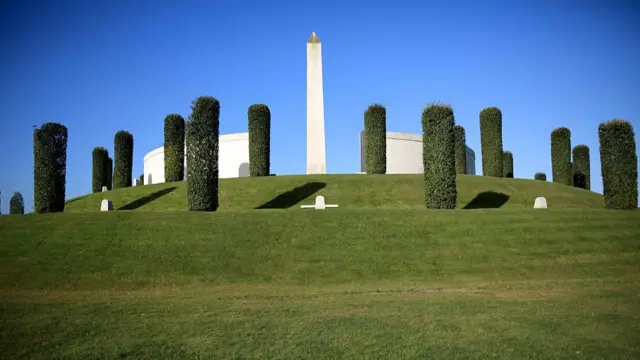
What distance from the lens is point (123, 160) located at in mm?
42344

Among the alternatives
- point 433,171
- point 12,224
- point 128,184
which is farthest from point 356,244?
point 128,184

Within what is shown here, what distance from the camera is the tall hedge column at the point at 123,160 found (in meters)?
42.0

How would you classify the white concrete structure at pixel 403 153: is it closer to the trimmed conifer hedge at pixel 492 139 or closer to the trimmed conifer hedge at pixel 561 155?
the trimmed conifer hedge at pixel 492 139

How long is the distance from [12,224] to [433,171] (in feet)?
68.3

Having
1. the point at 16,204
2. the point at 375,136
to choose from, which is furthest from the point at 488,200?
the point at 16,204

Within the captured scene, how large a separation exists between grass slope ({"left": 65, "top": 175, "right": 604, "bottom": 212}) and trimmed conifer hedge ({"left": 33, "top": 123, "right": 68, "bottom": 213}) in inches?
231

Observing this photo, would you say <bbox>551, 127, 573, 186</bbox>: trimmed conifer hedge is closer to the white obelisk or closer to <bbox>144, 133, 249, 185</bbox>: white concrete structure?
the white obelisk

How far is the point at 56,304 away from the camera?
1262 cm

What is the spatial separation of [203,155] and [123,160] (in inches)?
765

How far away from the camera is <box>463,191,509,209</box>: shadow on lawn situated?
99.0ft

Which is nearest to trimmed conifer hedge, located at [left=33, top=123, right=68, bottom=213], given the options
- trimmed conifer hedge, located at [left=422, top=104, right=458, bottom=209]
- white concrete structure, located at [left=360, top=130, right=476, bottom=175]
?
trimmed conifer hedge, located at [left=422, top=104, right=458, bottom=209]

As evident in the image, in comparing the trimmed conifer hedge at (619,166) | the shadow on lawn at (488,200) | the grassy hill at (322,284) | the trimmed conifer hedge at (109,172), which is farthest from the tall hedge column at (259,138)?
the trimmed conifer hedge at (619,166)

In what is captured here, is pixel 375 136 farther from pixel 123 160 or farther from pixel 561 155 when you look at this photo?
pixel 123 160

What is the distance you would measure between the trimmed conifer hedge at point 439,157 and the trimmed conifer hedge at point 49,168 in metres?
20.5
